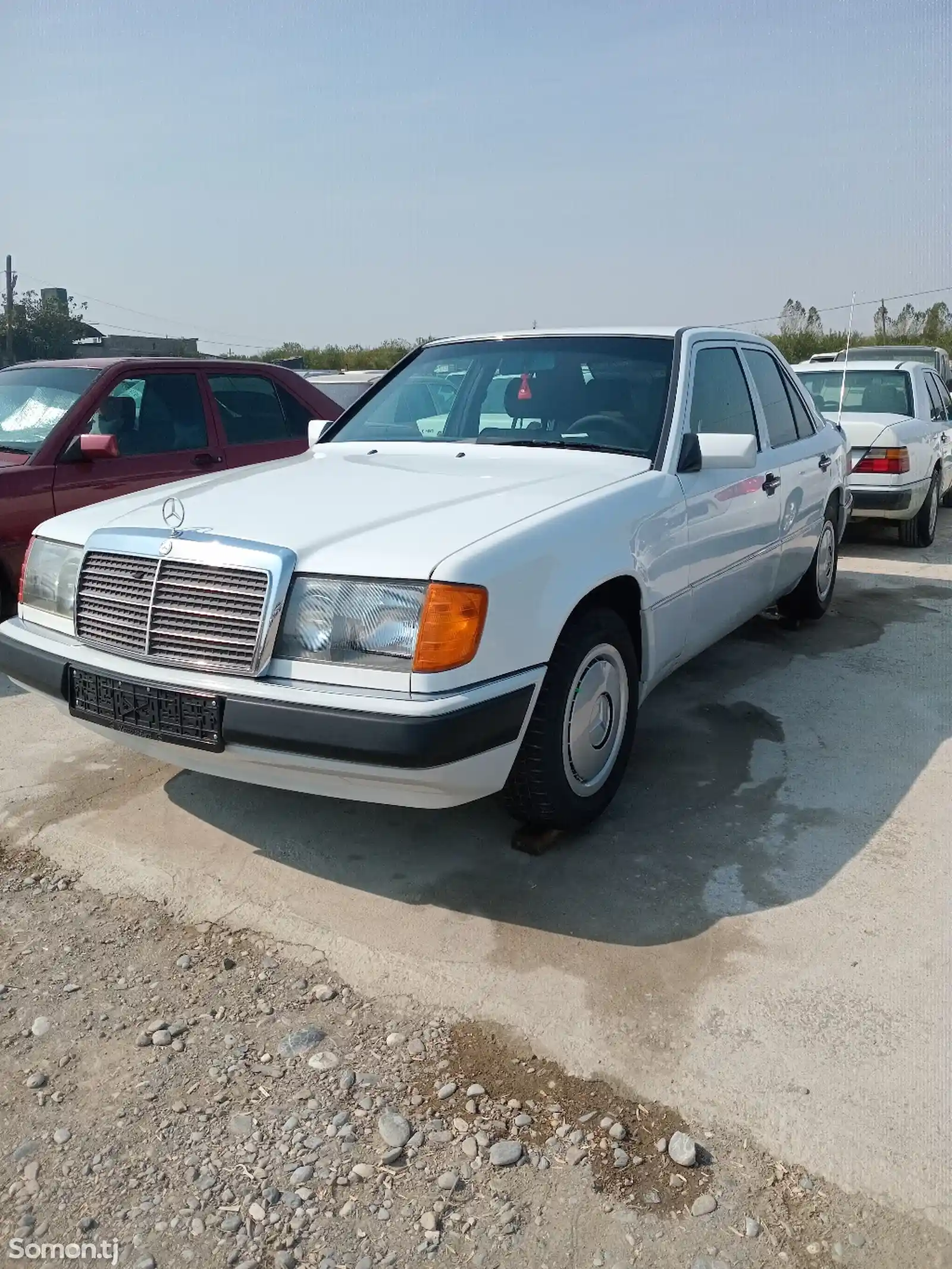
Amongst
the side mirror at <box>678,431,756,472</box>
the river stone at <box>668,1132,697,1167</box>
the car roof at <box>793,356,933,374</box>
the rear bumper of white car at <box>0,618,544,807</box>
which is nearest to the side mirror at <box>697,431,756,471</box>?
the side mirror at <box>678,431,756,472</box>

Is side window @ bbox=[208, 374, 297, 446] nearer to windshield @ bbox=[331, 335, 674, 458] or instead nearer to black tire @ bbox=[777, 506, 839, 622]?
windshield @ bbox=[331, 335, 674, 458]

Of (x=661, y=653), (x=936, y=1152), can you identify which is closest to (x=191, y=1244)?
(x=936, y=1152)

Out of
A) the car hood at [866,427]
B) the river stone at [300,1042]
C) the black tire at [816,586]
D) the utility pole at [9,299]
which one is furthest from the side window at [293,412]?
the utility pole at [9,299]

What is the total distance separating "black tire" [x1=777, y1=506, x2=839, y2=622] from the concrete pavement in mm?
1290

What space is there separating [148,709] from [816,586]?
13.5 feet

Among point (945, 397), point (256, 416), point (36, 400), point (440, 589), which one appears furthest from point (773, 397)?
point (945, 397)

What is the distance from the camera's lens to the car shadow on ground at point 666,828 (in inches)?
113

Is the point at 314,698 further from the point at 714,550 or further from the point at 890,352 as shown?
the point at 890,352

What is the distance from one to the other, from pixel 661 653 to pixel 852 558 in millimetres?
4985

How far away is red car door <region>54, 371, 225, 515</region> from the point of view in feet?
17.1

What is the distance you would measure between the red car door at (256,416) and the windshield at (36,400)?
0.78 metres

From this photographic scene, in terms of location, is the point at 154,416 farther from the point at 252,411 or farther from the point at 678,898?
the point at 678,898

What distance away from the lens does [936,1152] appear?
197cm

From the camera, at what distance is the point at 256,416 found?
626 cm
